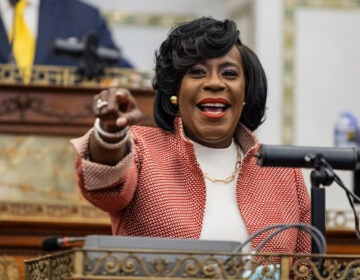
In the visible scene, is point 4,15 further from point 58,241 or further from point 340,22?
point 58,241

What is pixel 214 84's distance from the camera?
3.88m

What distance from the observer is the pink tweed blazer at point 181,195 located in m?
3.82

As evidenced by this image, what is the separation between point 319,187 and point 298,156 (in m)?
0.07

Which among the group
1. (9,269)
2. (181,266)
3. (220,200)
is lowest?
(9,269)

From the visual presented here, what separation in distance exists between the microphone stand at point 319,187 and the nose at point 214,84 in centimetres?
53

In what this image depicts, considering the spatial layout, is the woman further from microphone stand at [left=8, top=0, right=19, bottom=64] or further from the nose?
microphone stand at [left=8, top=0, right=19, bottom=64]

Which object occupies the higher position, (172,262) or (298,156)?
(298,156)

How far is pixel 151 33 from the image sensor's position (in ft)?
39.0

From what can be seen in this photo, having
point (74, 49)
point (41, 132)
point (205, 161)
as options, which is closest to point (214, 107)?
point (205, 161)

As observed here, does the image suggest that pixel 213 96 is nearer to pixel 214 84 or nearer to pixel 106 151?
pixel 214 84

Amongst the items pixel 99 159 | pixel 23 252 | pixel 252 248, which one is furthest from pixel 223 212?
pixel 23 252

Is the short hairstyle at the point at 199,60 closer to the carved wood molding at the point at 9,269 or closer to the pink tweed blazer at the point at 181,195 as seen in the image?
the pink tweed blazer at the point at 181,195

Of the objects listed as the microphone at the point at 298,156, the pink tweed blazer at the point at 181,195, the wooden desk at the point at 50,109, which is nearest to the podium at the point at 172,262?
the microphone at the point at 298,156

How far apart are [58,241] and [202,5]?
8.73 m
